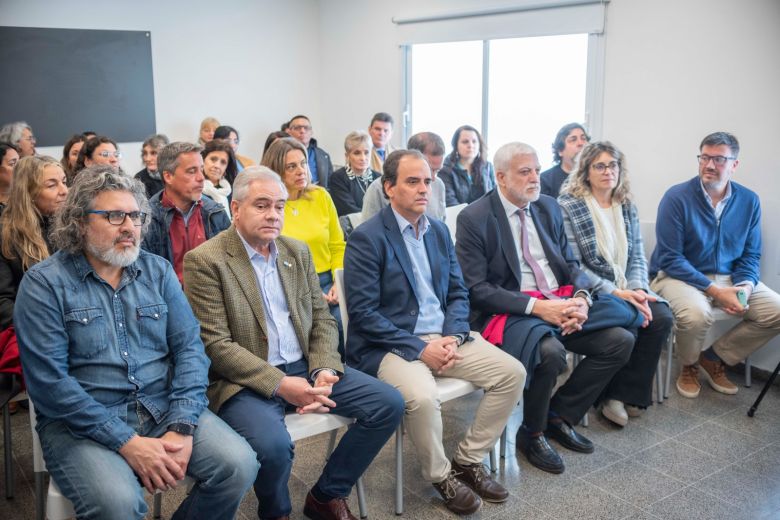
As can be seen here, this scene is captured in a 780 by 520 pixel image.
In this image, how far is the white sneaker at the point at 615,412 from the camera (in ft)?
11.0

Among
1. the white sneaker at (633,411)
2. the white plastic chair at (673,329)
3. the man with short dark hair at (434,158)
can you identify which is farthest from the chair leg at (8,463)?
the white plastic chair at (673,329)

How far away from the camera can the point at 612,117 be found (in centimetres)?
488

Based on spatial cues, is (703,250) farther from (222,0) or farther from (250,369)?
(222,0)

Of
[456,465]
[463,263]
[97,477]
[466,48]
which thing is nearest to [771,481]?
[456,465]

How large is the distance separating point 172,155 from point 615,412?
2.40m

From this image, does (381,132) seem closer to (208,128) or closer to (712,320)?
(208,128)

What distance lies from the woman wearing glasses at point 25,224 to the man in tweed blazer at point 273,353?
0.78m

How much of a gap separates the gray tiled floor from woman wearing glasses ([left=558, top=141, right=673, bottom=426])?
0.19m

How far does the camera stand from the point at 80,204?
2055 millimetres

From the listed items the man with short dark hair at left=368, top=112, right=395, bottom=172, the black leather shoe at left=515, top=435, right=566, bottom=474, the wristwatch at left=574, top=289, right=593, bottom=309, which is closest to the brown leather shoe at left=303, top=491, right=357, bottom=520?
the black leather shoe at left=515, top=435, right=566, bottom=474

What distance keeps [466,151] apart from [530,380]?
7.80ft

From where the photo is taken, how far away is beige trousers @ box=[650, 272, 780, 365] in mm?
3654

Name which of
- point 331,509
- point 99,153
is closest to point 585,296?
point 331,509

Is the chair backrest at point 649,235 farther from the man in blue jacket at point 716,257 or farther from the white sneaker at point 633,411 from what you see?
the white sneaker at point 633,411
